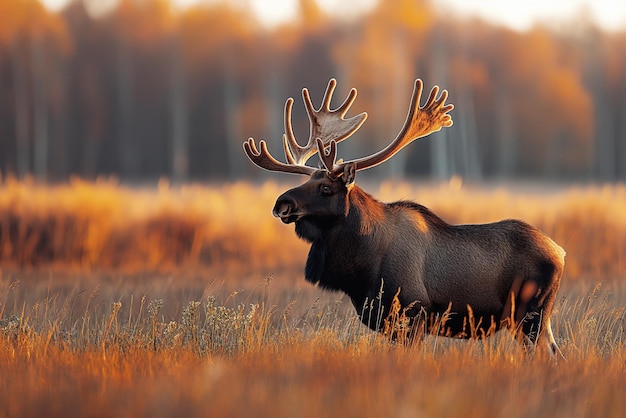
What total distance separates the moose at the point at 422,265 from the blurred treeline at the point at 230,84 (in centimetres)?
2597

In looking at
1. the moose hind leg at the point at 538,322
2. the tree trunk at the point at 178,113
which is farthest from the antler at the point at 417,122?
the tree trunk at the point at 178,113

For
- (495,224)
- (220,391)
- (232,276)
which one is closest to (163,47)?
(232,276)

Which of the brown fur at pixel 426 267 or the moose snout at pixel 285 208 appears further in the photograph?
the brown fur at pixel 426 267

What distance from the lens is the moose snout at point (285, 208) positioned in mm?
6289

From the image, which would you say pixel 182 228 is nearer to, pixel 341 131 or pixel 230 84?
pixel 341 131

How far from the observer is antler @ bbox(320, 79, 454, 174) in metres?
7.05

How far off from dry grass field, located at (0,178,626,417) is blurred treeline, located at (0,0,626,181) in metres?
20.4

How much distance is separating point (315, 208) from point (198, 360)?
1483 mm

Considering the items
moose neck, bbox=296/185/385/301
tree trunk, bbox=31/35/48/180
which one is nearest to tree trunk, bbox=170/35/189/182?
tree trunk, bbox=31/35/48/180

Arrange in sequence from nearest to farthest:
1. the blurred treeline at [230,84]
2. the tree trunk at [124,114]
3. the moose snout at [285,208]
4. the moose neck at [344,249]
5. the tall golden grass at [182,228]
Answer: the moose snout at [285,208] → the moose neck at [344,249] → the tall golden grass at [182,228] → the blurred treeline at [230,84] → the tree trunk at [124,114]

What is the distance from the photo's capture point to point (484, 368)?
5.25 m

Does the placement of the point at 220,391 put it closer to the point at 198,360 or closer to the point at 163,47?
the point at 198,360

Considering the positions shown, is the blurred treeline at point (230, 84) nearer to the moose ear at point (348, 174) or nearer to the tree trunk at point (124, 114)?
the tree trunk at point (124, 114)

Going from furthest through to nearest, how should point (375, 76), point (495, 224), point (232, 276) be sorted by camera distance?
point (375, 76), point (232, 276), point (495, 224)
